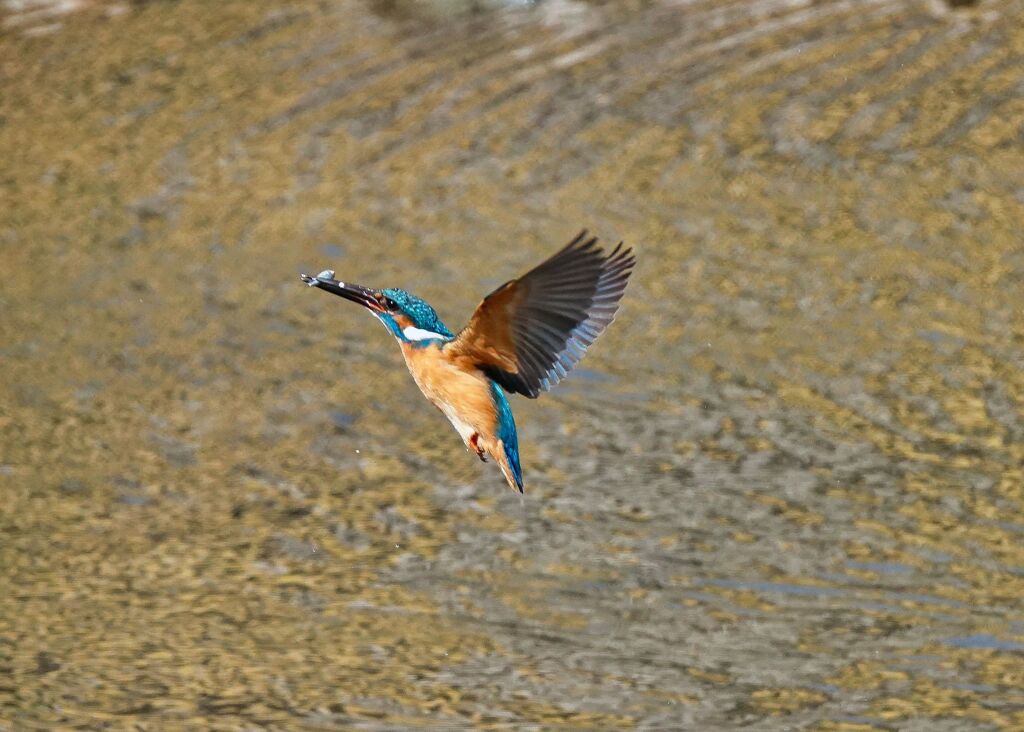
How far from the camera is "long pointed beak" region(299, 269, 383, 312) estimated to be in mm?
3344

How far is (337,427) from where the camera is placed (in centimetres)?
605

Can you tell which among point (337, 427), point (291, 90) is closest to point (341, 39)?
point (291, 90)

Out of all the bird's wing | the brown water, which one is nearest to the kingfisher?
the bird's wing

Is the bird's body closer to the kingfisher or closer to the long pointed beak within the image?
the kingfisher

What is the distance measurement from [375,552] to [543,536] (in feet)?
1.56

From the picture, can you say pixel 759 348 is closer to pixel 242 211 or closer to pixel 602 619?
pixel 602 619

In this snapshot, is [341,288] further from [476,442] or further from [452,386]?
[476,442]

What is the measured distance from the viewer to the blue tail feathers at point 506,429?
12.0 feet

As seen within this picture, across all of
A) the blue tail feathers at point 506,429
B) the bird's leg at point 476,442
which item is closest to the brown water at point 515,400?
the blue tail feathers at point 506,429

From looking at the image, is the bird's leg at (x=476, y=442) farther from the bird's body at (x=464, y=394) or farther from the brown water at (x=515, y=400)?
the brown water at (x=515, y=400)

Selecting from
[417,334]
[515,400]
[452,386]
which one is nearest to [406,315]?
[417,334]

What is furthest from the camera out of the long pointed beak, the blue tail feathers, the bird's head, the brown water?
the brown water

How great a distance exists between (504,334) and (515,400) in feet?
8.41

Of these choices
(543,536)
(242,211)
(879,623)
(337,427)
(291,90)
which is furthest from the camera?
(291,90)
